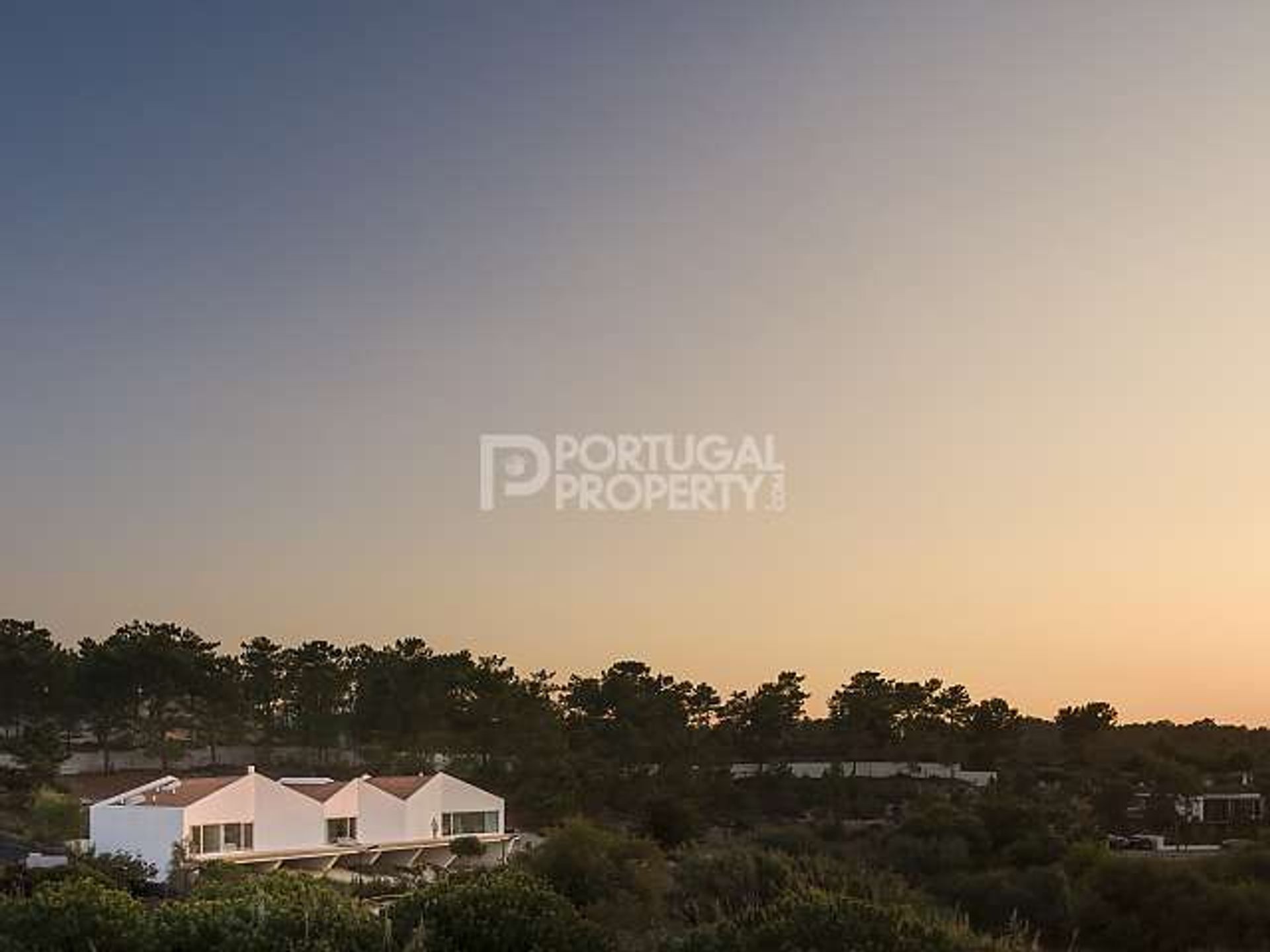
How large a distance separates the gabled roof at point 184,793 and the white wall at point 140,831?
0.37 metres

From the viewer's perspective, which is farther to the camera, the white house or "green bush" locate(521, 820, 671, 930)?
the white house

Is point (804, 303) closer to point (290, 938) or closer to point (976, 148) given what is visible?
point (976, 148)

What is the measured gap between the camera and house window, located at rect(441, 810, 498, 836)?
142ft

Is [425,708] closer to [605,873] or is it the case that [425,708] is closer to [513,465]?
[513,465]

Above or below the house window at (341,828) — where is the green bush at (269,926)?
above

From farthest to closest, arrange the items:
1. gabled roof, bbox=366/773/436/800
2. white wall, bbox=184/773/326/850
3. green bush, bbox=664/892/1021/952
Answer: gabled roof, bbox=366/773/436/800
white wall, bbox=184/773/326/850
green bush, bbox=664/892/1021/952

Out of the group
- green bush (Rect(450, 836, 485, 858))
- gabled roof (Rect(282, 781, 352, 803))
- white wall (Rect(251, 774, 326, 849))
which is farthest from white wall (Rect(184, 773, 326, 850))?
green bush (Rect(450, 836, 485, 858))

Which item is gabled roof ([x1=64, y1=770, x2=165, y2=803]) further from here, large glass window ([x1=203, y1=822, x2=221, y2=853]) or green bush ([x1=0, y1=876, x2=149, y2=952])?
green bush ([x1=0, y1=876, x2=149, y2=952])

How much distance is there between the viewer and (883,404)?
1046 inches

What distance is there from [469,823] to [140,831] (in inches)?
446

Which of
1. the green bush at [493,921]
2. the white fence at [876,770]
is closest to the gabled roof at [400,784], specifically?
the white fence at [876,770]

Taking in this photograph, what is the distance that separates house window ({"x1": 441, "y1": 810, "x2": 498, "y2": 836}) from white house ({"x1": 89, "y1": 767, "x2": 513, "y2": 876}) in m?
0.04

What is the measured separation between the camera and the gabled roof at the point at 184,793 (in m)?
35.6

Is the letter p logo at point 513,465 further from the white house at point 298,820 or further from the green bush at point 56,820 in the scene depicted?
the green bush at point 56,820
